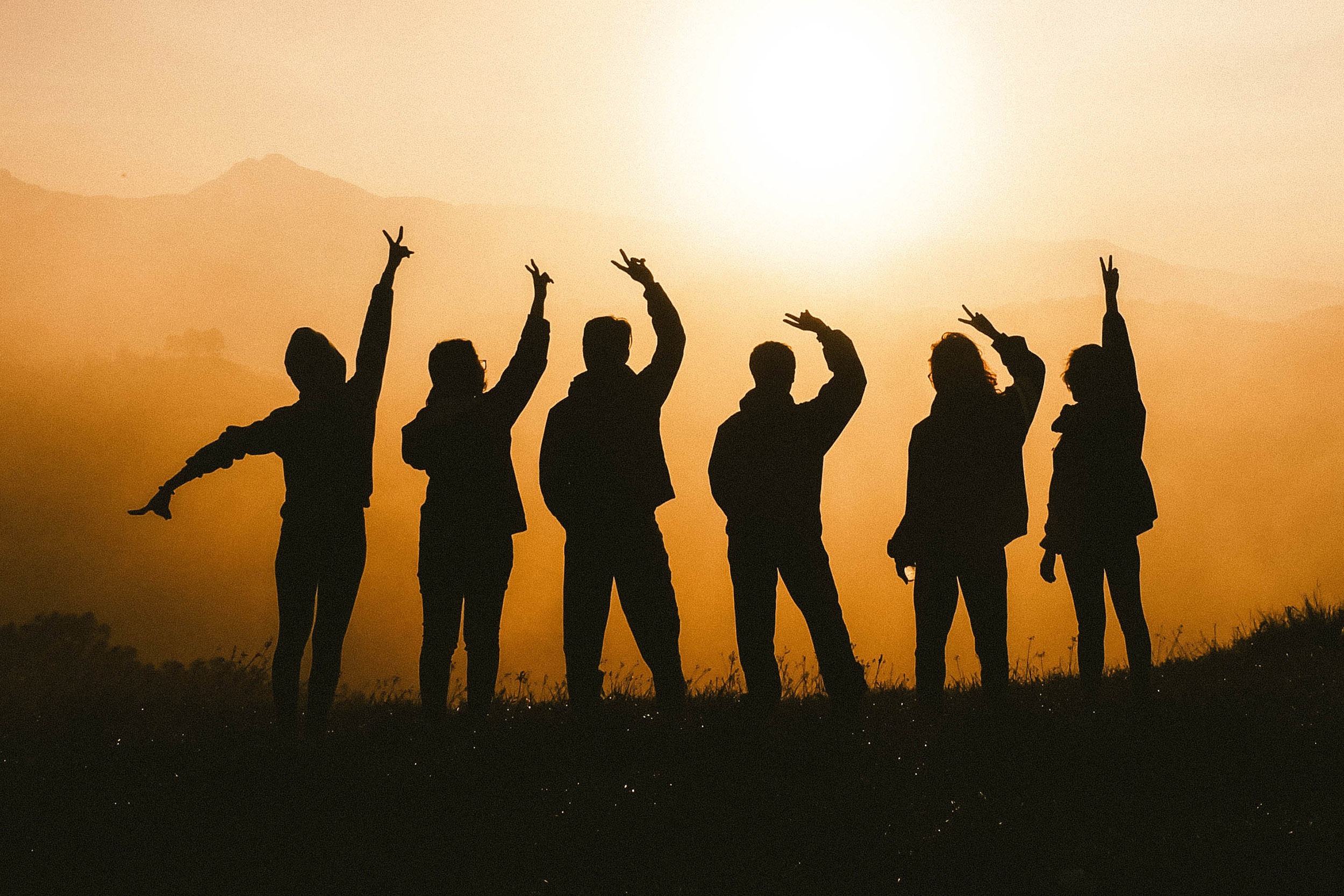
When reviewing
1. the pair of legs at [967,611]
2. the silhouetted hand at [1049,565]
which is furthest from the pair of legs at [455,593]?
the silhouetted hand at [1049,565]

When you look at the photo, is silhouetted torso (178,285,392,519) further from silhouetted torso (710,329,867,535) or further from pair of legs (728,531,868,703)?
pair of legs (728,531,868,703)

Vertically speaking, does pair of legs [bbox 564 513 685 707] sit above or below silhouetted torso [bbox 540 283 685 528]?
below

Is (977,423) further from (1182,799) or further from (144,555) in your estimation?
(144,555)

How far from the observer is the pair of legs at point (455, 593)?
5.71 m

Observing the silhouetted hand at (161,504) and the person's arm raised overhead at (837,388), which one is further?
the person's arm raised overhead at (837,388)

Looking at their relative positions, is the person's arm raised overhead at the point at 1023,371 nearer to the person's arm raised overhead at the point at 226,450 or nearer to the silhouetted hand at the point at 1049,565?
the silhouetted hand at the point at 1049,565

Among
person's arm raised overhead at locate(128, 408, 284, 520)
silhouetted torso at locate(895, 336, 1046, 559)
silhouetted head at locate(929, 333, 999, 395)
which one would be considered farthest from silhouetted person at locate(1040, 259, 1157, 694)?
person's arm raised overhead at locate(128, 408, 284, 520)

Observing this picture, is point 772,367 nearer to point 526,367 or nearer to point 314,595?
point 526,367

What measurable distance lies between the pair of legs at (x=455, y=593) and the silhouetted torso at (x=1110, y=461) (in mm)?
3913

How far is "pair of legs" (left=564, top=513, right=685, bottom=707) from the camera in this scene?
5629 millimetres

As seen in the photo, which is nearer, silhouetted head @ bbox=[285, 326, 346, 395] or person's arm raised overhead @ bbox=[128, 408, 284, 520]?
person's arm raised overhead @ bbox=[128, 408, 284, 520]

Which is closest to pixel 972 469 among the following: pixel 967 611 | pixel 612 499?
pixel 967 611

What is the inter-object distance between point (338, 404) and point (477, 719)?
2136mm

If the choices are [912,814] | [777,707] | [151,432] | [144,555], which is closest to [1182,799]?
[912,814]
